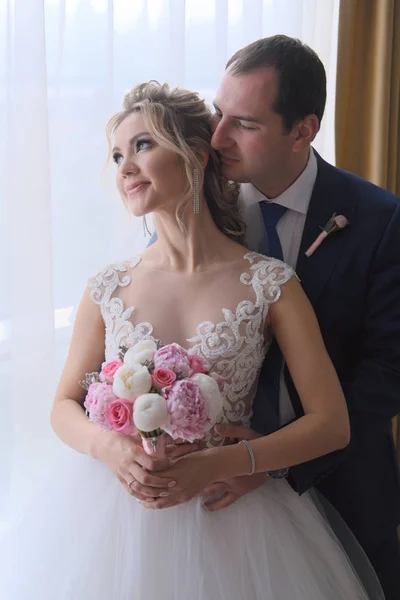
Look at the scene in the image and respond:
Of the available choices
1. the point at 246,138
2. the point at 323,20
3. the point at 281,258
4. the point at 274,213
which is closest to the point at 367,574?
the point at 281,258

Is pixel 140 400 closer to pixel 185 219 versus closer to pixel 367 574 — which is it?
pixel 185 219

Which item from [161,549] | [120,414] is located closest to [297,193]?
[120,414]

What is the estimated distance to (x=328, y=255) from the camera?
1735 mm

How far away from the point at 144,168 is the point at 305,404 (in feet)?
2.17

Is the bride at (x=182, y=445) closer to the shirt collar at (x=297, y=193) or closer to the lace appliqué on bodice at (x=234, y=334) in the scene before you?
the lace appliqué on bodice at (x=234, y=334)

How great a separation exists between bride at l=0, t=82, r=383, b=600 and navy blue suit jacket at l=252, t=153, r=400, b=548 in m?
0.16

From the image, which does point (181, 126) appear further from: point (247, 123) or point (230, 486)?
point (230, 486)

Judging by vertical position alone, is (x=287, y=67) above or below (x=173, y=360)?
above

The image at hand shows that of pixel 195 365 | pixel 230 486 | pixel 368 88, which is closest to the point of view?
pixel 195 365

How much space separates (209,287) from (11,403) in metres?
0.65

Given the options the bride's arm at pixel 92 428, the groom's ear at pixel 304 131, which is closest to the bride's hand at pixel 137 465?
the bride's arm at pixel 92 428

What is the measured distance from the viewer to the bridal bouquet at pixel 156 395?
1.18 meters

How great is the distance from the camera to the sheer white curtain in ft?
5.41

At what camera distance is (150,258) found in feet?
5.60
